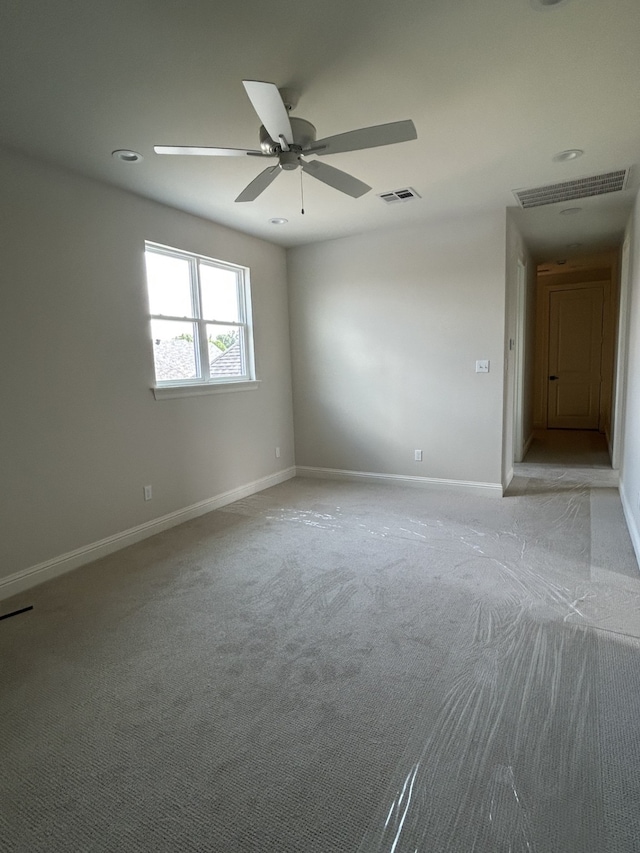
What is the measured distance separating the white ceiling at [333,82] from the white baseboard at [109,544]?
2489 millimetres

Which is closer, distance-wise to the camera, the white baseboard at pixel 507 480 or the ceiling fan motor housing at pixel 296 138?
the ceiling fan motor housing at pixel 296 138

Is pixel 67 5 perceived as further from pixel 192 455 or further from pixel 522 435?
pixel 522 435

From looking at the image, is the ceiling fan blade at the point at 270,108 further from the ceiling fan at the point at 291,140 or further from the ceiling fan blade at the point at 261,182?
the ceiling fan blade at the point at 261,182

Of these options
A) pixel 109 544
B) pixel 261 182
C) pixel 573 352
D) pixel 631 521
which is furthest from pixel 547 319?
pixel 109 544

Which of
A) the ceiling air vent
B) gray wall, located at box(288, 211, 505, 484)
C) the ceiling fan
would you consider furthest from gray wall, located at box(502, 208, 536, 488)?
the ceiling fan

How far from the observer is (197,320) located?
4.00m

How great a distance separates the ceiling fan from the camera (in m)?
1.84

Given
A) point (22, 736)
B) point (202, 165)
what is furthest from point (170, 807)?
point (202, 165)

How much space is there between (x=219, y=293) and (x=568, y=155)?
2.96m

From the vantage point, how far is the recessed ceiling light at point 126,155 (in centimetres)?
268

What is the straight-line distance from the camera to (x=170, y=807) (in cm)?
135

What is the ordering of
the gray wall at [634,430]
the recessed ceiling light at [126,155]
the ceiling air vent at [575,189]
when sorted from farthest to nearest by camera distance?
the ceiling air vent at [575,189] → the gray wall at [634,430] → the recessed ceiling light at [126,155]

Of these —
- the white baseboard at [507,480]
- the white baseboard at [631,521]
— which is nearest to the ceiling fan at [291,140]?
the white baseboard at [631,521]

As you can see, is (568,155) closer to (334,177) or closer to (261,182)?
(334,177)
